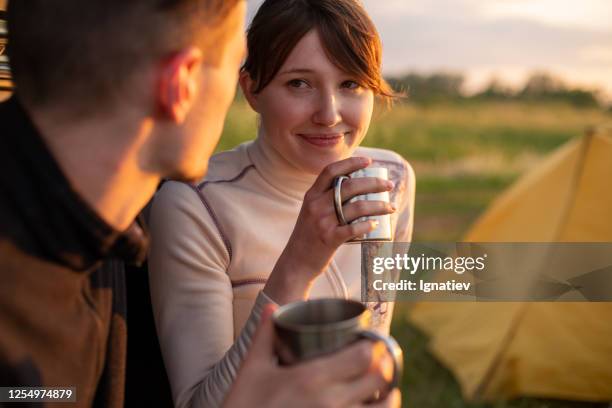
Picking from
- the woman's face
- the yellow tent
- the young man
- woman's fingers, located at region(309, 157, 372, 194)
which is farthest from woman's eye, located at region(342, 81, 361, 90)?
Answer: the yellow tent

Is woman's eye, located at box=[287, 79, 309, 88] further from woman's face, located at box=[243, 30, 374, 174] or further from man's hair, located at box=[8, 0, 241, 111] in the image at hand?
man's hair, located at box=[8, 0, 241, 111]

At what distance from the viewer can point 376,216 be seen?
1535mm

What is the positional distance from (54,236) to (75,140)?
0.17 meters

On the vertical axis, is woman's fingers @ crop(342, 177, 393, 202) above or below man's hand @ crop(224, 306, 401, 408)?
above

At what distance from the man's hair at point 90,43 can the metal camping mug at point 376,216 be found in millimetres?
556

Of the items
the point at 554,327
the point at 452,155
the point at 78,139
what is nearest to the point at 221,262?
the point at 78,139

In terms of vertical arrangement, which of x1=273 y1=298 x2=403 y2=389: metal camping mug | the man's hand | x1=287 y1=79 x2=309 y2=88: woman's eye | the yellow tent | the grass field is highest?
x1=287 y1=79 x2=309 y2=88: woman's eye

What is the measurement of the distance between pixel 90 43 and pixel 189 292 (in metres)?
0.78

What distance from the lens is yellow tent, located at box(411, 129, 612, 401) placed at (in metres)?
3.53

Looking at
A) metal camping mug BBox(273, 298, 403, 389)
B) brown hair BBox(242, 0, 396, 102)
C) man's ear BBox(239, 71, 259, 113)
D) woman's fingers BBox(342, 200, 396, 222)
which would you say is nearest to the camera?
metal camping mug BBox(273, 298, 403, 389)

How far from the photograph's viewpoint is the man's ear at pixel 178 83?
3.78 feet

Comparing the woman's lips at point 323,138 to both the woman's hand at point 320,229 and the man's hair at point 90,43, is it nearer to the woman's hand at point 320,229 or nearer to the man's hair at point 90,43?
the woman's hand at point 320,229

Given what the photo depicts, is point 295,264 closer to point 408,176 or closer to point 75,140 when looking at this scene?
point 75,140

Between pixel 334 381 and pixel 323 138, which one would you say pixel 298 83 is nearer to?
pixel 323 138
